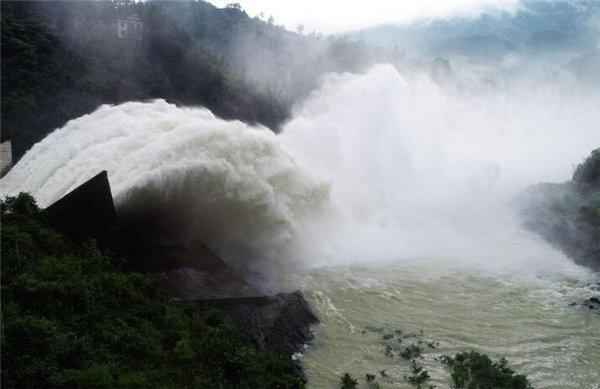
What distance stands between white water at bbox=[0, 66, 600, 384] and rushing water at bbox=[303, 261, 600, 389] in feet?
0.36

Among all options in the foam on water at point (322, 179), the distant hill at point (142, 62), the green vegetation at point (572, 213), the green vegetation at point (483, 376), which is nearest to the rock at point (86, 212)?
the foam on water at point (322, 179)

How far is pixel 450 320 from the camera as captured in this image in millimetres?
17359

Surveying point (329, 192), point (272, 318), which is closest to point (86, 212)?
point (272, 318)

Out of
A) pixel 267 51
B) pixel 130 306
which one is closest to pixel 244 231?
pixel 130 306

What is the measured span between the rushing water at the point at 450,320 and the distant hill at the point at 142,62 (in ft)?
104

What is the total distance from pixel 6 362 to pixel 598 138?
200 feet

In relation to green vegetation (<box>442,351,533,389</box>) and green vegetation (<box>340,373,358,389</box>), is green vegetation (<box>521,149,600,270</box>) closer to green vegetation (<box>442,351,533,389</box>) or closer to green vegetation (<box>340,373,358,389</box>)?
green vegetation (<box>442,351,533,389</box>)

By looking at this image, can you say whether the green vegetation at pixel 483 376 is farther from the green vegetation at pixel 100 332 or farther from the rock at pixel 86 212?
the rock at pixel 86 212

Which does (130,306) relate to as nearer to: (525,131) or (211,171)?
(211,171)

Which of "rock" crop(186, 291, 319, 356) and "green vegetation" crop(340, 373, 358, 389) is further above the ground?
"rock" crop(186, 291, 319, 356)

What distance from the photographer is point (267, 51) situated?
8638 centimetres

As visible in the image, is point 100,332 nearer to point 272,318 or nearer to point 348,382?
point 272,318

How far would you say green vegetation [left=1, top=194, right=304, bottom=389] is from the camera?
10.4 m

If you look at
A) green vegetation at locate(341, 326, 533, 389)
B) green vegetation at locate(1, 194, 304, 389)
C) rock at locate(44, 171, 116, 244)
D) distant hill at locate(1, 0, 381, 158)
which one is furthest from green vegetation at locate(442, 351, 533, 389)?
distant hill at locate(1, 0, 381, 158)
